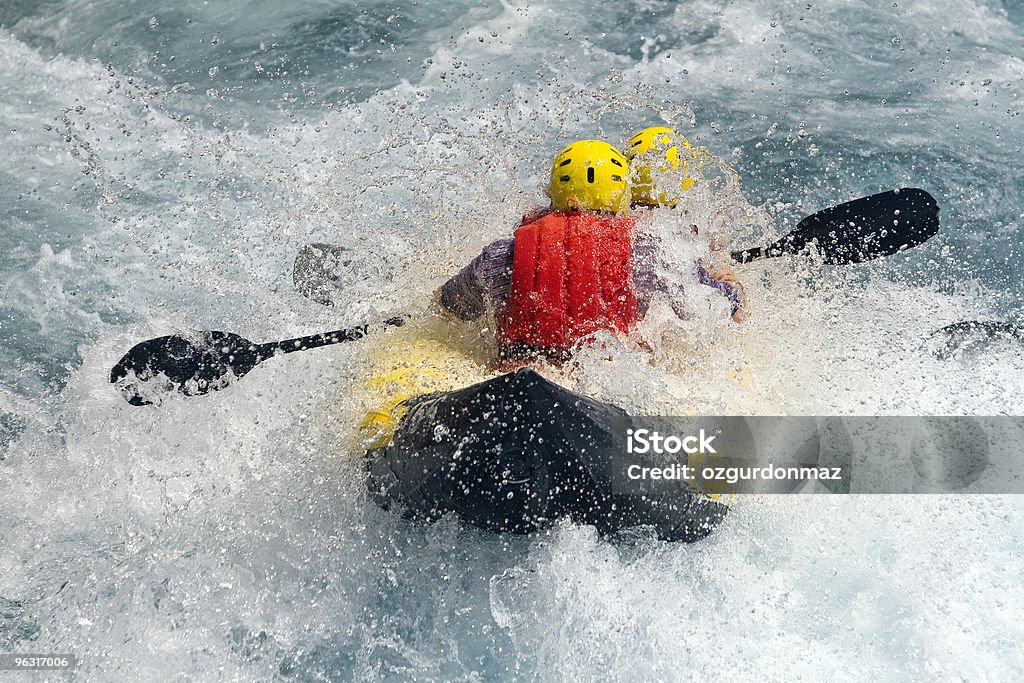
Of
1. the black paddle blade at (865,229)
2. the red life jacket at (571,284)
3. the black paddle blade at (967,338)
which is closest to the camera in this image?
the red life jacket at (571,284)

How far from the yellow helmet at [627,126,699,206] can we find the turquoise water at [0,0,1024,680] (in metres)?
0.67

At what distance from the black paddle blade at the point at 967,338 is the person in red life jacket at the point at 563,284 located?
4.41 ft

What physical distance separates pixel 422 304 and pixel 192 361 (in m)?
1.10

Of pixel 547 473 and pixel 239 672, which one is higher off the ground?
pixel 547 473

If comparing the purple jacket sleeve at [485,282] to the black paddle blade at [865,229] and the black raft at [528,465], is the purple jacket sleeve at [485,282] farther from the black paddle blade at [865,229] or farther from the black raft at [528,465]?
the black paddle blade at [865,229]

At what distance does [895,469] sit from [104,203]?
4.89m

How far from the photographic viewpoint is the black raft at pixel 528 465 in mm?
2926

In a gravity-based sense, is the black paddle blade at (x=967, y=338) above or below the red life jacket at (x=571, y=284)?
below

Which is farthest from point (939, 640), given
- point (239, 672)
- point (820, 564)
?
point (239, 672)

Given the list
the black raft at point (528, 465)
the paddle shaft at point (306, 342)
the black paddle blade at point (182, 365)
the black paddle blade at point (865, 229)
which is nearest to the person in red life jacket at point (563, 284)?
the black raft at point (528, 465)

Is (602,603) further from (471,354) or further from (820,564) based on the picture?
(471,354)

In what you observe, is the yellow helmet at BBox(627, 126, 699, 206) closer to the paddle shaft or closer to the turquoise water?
the turquoise water

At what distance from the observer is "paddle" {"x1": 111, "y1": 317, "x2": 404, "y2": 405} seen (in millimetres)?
3994

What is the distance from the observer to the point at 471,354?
12.7 feet
